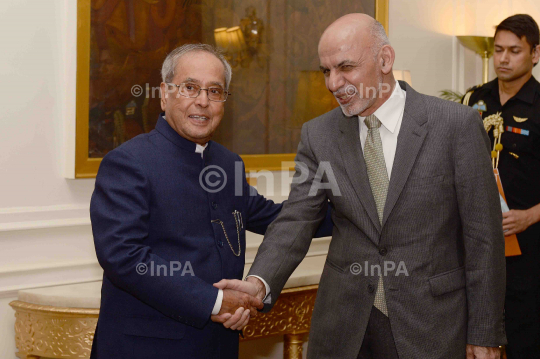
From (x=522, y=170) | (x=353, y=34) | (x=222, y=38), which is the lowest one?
(x=522, y=170)

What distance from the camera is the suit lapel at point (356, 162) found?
1.91 metres

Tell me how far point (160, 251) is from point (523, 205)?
84.9 inches

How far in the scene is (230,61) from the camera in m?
3.52

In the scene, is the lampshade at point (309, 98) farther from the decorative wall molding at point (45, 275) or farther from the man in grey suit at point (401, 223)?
the man in grey suit at point (401, 223)

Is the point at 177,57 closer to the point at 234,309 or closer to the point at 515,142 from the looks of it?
the point at 234,309

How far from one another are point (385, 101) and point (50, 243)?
2012 mm

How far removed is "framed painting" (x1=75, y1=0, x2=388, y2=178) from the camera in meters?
3.04

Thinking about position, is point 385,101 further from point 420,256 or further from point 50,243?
point 50,243

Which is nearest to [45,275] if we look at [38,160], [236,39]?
[38,160]

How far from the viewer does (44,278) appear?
301 centimetres

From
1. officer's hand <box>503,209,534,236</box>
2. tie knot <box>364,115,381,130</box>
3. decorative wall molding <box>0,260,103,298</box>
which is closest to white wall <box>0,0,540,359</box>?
decorative wall molding <box>0,260,103,298</box>

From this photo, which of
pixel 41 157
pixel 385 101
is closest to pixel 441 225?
pixel 385 101

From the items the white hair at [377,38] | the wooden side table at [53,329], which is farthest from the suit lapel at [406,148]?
the wooden side table at [53,329]

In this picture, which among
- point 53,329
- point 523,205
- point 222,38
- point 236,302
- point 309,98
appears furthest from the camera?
point 309,98
